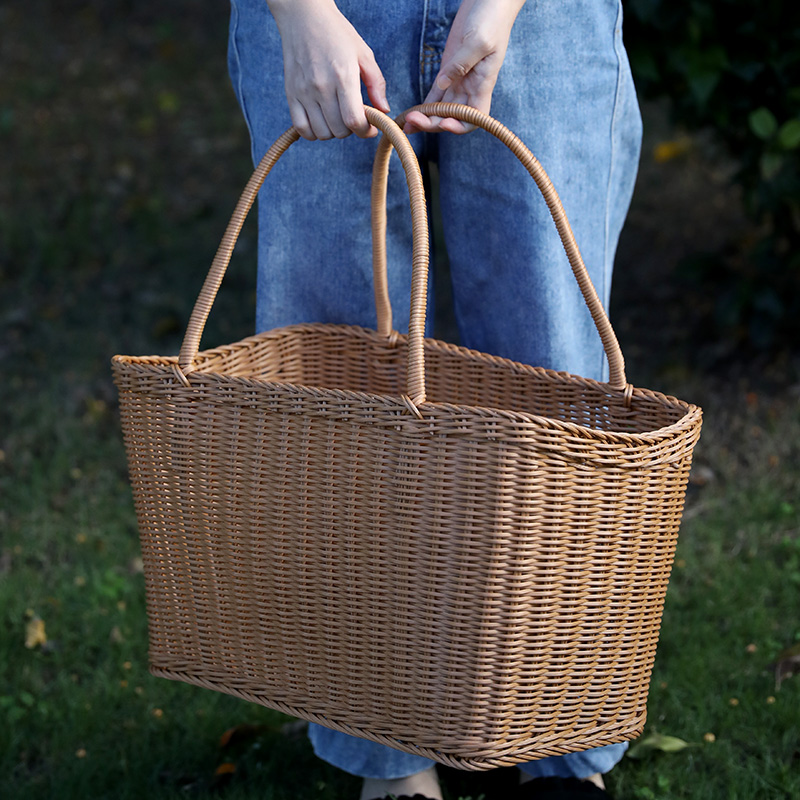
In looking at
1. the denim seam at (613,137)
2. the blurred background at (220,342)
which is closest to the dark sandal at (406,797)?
the blurred background at (220,342)

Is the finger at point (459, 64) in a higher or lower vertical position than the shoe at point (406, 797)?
higher

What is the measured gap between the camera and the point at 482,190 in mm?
1302

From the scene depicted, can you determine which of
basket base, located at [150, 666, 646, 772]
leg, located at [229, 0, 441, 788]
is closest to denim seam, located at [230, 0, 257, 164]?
leg, located at [229, 0, 441, 788]

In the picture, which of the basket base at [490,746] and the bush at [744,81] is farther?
the bush at [744,81]

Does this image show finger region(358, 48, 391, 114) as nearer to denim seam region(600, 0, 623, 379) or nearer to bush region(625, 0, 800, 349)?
denim seam region(600, 0, 623, 379)

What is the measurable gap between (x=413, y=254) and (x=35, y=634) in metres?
1.18

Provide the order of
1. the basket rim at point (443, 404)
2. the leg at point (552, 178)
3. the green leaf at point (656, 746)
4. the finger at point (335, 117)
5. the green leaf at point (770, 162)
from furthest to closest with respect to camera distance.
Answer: the green leaf at point (770, 162) < the green leaf at point (656, 746) < the leg at point (552, 178) < the finger at point (335, 117) < the basket rim at point (443, 404)

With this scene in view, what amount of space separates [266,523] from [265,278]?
41cm

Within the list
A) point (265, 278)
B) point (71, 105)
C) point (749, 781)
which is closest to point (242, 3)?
point (265, 278)

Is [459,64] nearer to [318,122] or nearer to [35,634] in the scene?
[318,122]

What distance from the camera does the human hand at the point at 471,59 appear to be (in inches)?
43.6

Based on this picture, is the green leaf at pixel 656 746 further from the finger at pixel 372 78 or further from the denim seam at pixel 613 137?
the finger at pixel 372 78

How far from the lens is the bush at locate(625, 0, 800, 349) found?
2188 millimetres

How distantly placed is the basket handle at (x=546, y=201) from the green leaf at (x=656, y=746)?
63 centimetres
